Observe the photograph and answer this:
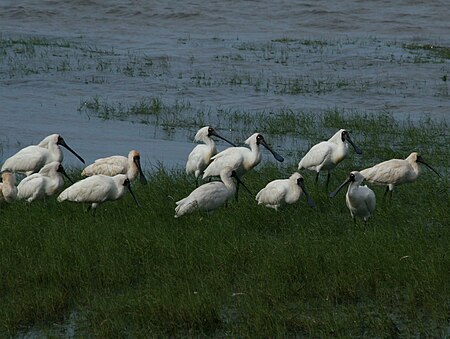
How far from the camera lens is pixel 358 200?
988cm

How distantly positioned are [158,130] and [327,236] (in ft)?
27.4

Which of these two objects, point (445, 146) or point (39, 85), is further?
point (39, 85)

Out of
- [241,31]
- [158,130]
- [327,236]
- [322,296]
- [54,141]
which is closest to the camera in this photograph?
[322,296]

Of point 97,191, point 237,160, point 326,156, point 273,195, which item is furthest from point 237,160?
point 97,191

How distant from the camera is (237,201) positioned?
10.6 m

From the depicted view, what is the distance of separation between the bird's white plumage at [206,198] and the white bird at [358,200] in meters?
1.19

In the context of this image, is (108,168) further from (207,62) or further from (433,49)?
(433,49)

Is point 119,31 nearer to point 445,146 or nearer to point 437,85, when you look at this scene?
point 437,85

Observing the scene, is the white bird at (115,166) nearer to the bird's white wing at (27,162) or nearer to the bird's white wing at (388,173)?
the bird's white wing at (27,162)

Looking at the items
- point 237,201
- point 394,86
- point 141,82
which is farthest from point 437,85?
point 237,201

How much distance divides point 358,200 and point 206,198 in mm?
1448

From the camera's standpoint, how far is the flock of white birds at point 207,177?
1003cm

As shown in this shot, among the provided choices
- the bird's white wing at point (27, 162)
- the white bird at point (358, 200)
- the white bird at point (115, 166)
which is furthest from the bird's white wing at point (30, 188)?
the white bird at point (358, 200)

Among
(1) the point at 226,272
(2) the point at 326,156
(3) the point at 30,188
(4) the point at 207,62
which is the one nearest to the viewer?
→ (1) the point at 226,272
